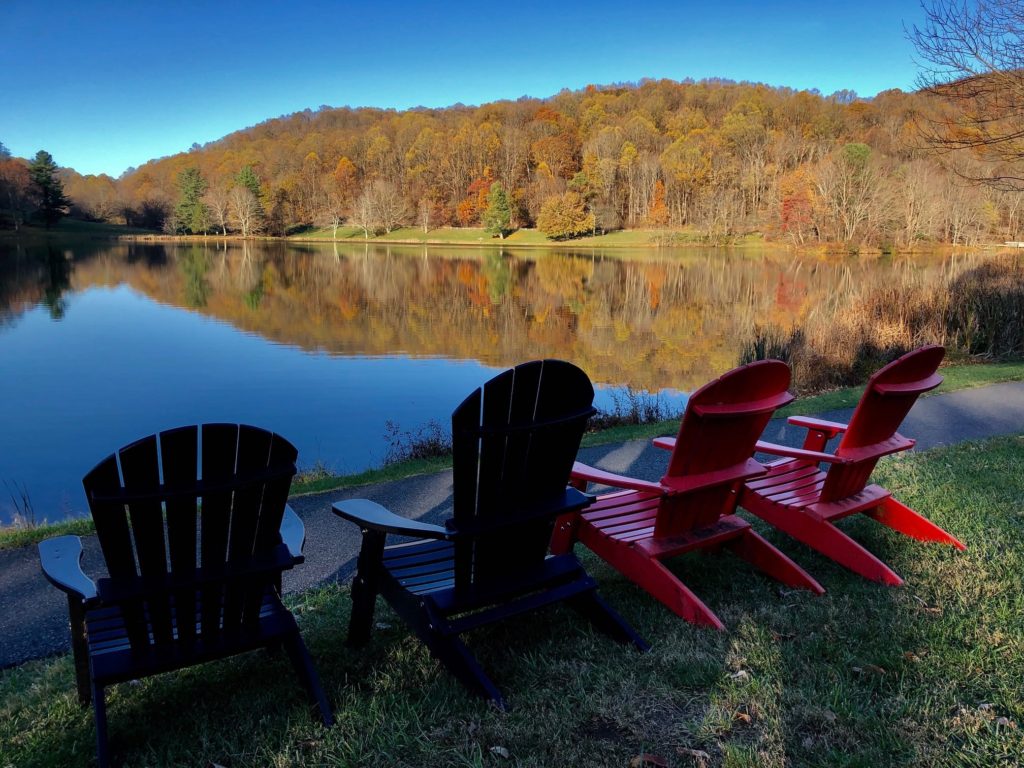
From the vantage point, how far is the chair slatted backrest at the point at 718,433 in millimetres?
3129

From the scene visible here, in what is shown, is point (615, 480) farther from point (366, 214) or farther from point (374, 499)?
point (366, 214)

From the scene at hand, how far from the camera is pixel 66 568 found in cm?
250

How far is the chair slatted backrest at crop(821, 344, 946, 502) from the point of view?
3.77 metres

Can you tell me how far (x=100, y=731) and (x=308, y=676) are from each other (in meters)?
0.67

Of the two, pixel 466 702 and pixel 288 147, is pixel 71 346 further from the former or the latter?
pixel 288 147

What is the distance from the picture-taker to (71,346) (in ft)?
61.9

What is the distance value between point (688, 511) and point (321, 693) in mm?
1793

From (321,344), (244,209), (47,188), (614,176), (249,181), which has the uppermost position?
(614,176)

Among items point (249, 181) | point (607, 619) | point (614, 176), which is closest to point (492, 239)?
point (614, 176)

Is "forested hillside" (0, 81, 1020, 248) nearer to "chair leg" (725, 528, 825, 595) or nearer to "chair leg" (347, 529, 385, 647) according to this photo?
"chair leg" (725, 528, 825, 595)

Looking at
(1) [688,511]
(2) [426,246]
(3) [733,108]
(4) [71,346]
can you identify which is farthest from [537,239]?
(1) [688,511]

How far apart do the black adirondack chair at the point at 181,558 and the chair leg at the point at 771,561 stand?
221 cm

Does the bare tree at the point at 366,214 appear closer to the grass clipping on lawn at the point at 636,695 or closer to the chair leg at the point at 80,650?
the grass clipping on lawn at the point at 636,695

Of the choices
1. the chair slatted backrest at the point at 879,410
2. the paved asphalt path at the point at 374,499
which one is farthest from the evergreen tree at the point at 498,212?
the chair slatted backrest at the point at 879,410
